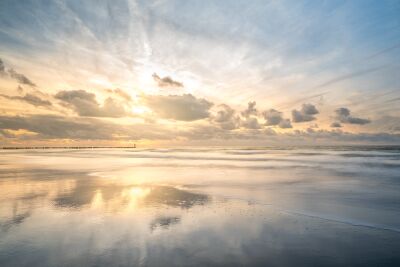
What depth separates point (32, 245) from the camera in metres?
8.43

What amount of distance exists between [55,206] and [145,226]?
626 cm

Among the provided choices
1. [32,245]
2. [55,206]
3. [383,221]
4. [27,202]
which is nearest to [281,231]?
[383,221]

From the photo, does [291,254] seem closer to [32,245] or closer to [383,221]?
[383,221]

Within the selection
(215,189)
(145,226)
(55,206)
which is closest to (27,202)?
(55,206)

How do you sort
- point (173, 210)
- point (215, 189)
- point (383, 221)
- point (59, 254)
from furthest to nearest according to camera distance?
point (215, 189) < point (173, 210) < point (383, 221) < point (59, 254)

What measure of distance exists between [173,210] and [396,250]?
8926 millimetres

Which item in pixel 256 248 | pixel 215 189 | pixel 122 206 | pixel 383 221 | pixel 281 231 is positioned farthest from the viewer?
pixel 215 189

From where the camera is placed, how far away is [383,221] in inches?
437

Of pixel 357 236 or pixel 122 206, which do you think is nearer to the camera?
pixel 357 236

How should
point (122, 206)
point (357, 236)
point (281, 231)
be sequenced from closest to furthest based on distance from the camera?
point (357, 236) → point (281, 231) → point (122, 206)

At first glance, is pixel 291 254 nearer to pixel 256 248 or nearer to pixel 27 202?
pixel 256 248

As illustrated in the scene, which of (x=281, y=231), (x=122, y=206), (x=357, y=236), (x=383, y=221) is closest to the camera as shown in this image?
(x=357, y=236)

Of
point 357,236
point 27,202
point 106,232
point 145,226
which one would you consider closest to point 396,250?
point 357,236

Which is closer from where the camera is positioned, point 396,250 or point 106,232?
point 396,250
